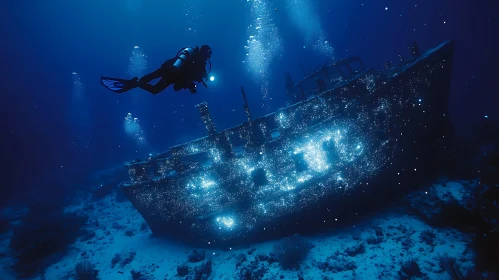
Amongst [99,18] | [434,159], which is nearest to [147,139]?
[99,18]

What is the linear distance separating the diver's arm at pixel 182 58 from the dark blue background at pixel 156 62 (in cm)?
3304

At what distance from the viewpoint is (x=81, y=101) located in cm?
10231

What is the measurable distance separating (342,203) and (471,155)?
11.3m

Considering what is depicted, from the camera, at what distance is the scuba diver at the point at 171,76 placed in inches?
86.7

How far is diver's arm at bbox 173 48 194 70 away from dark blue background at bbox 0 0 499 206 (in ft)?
108

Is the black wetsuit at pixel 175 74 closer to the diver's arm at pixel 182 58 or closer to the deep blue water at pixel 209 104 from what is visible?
the diver's arm at pixel 182 58

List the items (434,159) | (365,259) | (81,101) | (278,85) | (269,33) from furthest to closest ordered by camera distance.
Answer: (269,33), (278,85), (81,101), (434,159), (365,259)

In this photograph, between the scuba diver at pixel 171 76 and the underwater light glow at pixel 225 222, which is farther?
the underwater light glow at pixel 225 222

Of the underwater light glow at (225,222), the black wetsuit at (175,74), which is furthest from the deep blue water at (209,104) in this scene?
the black wetsuit at (175,74)

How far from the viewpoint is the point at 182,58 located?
2428 mm

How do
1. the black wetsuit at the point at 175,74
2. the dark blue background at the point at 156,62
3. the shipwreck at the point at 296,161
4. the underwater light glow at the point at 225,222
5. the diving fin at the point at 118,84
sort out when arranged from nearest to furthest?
the diving fin at the point at 118,84 < the black wetsuit at the point at 175,74 < the shipwreck at the point at 296,161 < the underwater light glow at the point at 225,222 < the dark blue background at the point at 156,62

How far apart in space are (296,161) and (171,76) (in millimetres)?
7930

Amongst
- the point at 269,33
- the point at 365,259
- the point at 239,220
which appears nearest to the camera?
the point at 365,259

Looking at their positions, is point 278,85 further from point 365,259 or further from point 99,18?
point 365,259
